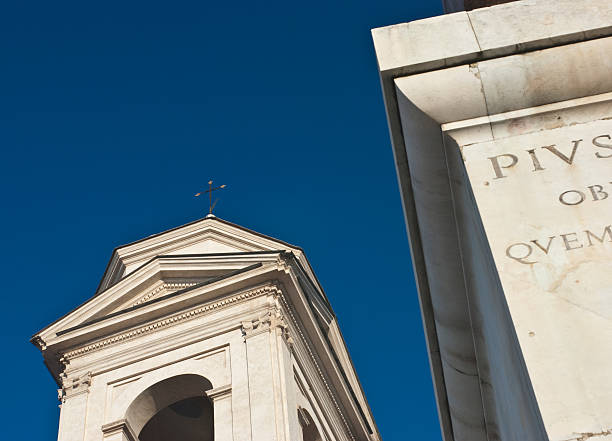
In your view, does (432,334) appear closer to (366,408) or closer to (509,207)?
(509,207)

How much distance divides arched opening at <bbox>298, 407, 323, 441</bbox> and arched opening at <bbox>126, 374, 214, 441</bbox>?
244 cm

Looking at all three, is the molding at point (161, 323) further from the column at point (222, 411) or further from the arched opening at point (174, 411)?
the column at point (222, 411)

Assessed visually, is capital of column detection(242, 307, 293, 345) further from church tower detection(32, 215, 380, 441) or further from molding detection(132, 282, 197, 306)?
molding detection(132, 282, 197, 306)

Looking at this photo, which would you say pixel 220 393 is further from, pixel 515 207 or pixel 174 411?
pixel 515 207

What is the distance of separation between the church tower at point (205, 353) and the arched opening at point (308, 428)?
0.04 meters

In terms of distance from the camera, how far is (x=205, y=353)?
26422 mm

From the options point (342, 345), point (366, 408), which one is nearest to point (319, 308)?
point (342, 345)

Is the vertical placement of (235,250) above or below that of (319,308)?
above

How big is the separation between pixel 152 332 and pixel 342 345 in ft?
21.3

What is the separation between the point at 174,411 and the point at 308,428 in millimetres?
4254

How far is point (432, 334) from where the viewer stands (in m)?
5.90

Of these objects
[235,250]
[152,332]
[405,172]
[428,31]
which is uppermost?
[235,250]

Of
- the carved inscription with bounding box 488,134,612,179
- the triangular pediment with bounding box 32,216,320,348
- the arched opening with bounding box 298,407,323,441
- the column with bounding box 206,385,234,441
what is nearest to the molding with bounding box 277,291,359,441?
the triangular pediment with bounding box 32,216,320,348

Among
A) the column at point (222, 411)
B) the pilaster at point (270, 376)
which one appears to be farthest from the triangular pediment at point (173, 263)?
the column at point (222, 411)
